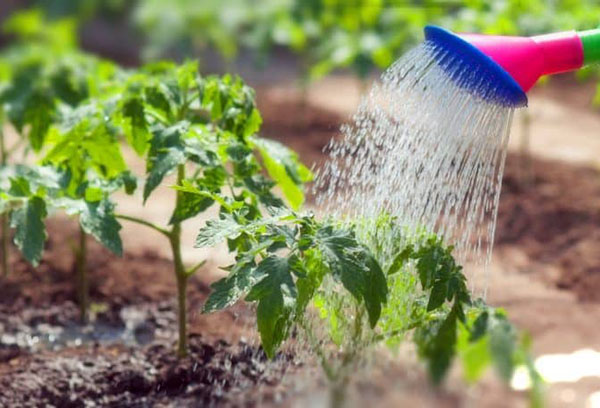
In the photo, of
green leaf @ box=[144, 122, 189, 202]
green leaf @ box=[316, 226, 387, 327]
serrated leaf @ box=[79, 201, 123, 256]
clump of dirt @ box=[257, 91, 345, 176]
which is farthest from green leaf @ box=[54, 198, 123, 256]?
clump of dirt @ box=[257, 91, 345, 176]

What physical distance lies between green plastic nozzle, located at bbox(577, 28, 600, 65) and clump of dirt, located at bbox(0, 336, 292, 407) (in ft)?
4.01

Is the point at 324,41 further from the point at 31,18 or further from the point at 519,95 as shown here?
the point at 519,95

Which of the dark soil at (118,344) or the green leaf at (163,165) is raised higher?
the green leaf at (163,165)

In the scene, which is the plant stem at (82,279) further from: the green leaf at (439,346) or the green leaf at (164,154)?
the green leaf at (439,346)

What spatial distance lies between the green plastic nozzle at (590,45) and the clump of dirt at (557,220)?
145 centimetres

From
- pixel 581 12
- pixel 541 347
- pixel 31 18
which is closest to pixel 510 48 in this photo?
pixel 541 347

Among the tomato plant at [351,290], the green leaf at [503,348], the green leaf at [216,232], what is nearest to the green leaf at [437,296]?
the tomato plant at [351,290]

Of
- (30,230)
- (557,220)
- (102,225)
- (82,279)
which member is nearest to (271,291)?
(102,225)

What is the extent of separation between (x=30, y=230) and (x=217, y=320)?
0.92m

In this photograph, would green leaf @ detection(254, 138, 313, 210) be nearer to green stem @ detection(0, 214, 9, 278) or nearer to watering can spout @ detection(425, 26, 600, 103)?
watering can spout @ detection(425, 26, 600, 103)

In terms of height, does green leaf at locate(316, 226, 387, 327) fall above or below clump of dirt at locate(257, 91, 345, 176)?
below

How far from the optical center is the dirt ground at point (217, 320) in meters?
3.25

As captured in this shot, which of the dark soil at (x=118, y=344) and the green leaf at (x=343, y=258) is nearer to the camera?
the green leaf at (x=343, y=258)

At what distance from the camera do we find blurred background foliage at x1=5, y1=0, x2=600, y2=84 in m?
5.37
